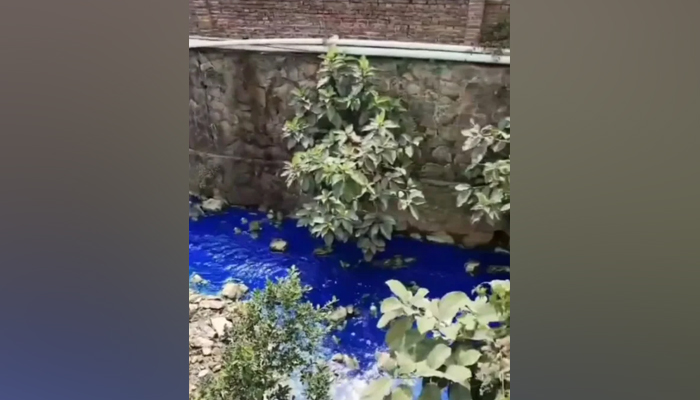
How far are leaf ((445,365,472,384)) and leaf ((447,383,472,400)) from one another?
0.5 inches

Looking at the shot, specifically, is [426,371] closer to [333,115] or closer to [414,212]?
[414,212]

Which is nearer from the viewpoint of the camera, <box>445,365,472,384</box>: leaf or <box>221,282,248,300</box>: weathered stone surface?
<box>445,365,472,384</box>: leaf

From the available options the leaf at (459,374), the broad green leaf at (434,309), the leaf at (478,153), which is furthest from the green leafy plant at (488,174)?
the leaf at (459,374)

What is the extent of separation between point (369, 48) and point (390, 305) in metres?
0.61

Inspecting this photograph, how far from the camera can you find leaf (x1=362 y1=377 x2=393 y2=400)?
1392 mm

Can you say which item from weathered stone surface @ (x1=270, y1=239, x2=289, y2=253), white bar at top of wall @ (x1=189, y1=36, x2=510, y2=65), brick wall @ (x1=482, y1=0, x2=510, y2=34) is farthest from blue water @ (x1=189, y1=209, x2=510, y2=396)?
brick wall @ (x1=482, y1=0, x2=510, y2=34)

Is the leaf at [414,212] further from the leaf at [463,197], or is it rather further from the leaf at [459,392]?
the leaf at [459,392]

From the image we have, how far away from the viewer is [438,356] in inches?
54.6

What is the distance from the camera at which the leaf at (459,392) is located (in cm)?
136

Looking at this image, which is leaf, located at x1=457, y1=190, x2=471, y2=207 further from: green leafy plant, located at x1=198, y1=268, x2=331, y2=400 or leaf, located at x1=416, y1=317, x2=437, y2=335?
green leafy plant, located at x1=198, y1=268, x2=331, y2=400

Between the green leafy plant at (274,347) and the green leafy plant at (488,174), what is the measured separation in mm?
424
